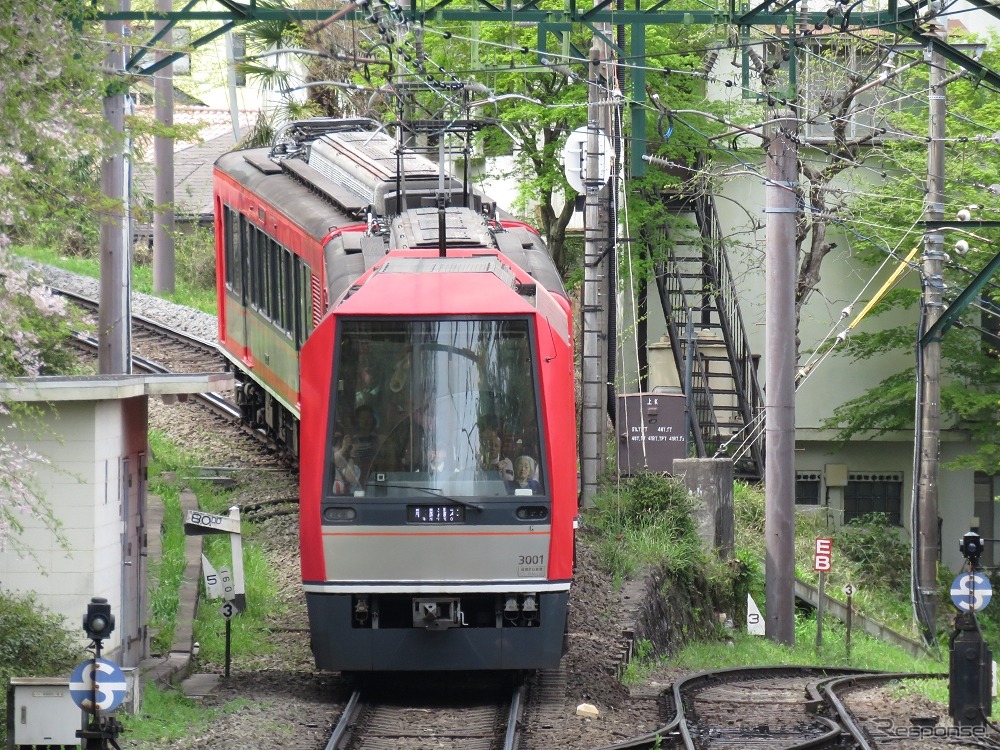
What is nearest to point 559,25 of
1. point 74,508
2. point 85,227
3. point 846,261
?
point 85,227

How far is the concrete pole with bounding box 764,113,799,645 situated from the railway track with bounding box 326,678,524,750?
19.8 ft

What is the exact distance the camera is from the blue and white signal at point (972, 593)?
39.2 feet

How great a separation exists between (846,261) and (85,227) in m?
21.8

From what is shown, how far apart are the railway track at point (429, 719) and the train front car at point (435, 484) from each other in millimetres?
399

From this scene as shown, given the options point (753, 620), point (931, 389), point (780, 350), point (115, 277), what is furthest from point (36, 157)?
point (931, 389)

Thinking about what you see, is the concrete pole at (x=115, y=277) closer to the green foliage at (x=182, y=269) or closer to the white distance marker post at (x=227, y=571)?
the white distance marker post at (x=227, y=571)

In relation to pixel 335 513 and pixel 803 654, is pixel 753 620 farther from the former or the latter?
pixel 335 513

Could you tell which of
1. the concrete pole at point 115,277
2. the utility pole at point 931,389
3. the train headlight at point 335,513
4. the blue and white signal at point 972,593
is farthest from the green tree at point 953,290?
the train headlight at point 335,513

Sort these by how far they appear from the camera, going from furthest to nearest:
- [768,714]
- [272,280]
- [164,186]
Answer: [164,186], [272,280], [768,714]

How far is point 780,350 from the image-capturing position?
17578mm

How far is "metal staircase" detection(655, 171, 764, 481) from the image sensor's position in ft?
89.2

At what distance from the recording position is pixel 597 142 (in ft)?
60.0

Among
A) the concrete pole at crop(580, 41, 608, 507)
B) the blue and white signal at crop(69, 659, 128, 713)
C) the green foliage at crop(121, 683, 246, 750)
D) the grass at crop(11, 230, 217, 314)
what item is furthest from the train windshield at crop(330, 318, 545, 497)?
the grass at crop(11, 230, 217, 314)

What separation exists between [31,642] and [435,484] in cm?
306
